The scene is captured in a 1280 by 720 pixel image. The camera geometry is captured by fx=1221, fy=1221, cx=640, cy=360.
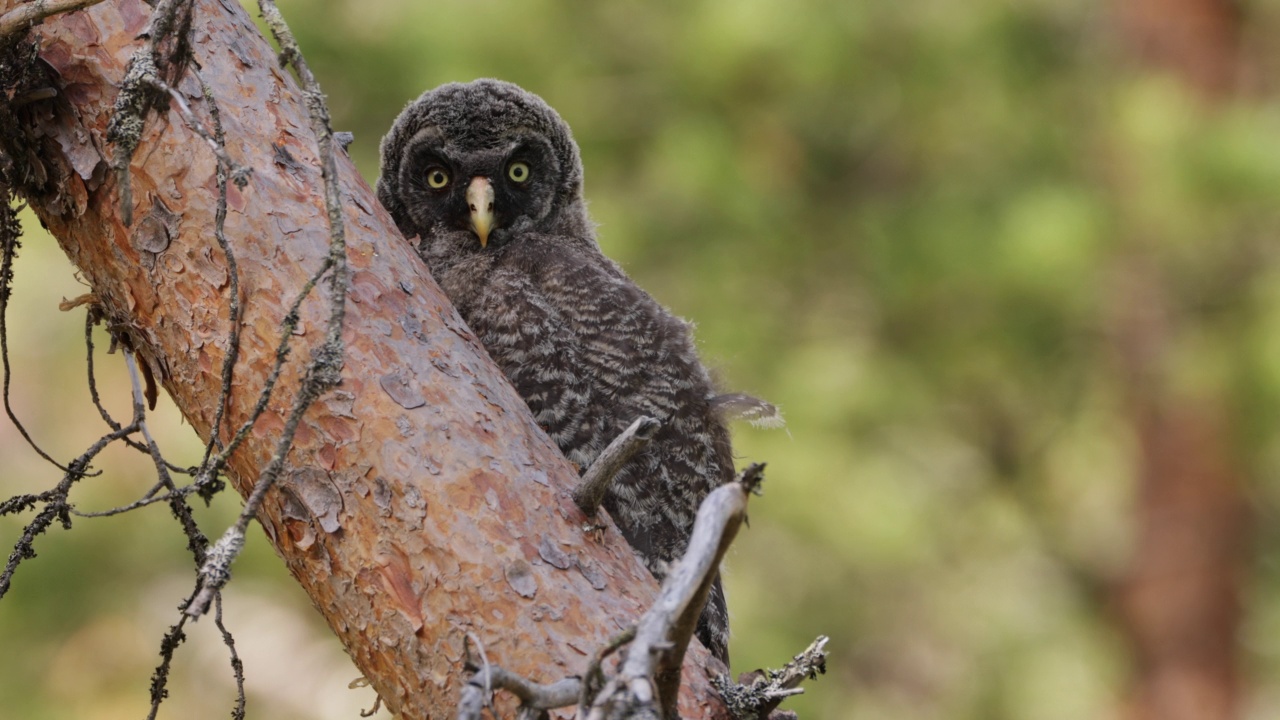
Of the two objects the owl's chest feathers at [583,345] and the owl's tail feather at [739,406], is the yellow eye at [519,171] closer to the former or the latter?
the owl's chest feathers at [583,345]

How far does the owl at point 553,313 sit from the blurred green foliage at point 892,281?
2.45m

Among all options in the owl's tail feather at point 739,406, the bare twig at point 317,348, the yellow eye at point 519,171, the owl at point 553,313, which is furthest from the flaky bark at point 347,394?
the yellow eye at point 519,171

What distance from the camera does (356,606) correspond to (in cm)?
184

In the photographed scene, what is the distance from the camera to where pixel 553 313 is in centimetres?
279

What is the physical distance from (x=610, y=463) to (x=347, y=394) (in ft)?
1.35

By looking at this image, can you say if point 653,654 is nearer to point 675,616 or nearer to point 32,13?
point 675,616

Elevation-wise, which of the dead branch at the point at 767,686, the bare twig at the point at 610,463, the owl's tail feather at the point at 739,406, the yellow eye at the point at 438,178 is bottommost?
the dead branch at the point at 767,686

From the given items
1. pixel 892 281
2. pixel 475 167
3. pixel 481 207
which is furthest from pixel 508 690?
pixel 892 281

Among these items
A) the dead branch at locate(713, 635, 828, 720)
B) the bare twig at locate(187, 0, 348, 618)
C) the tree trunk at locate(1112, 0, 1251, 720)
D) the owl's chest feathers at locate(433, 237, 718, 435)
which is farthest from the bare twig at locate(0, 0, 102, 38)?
the tree trunk at locate(1112, 0, 1251, 720)

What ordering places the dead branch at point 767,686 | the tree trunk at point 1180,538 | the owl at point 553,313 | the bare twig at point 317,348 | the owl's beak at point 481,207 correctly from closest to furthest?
the bare twig at point 317,348 → the dead branch at point 767,686 → the owl at point 553,313 → the owl's beak at point 481,207 → the tree trunk at point 1180,538

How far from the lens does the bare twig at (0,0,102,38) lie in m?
1.73

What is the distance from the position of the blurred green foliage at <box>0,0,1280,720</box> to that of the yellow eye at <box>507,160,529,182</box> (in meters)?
2.46

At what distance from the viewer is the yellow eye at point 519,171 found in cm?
330

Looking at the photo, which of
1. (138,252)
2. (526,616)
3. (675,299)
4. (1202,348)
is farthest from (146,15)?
(1202,348)
